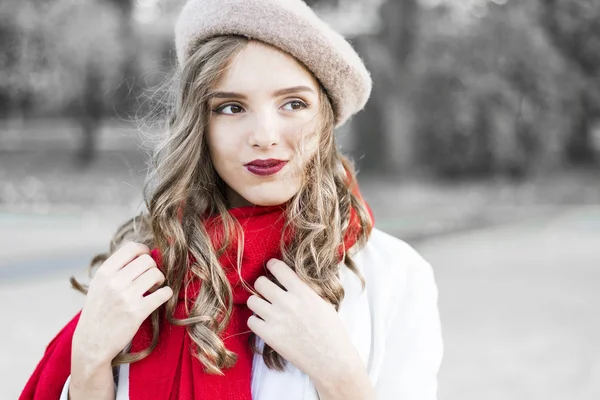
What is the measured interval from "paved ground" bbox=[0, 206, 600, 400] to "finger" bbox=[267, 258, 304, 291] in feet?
9.00

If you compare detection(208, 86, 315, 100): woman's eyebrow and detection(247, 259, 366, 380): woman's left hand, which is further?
detection(208, 86, 315, 100): woman's eyebrow

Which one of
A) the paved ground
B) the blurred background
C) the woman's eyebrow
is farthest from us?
the blurred background

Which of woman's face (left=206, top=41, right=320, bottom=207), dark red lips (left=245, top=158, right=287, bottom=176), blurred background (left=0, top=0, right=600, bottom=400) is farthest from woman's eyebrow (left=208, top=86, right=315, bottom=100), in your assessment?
blurred background (left=0, top=0, right=600, bottom=400)

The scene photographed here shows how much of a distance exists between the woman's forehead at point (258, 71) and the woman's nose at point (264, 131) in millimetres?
63

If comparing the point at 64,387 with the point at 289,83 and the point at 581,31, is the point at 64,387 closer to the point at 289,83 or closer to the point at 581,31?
the point at 289,83

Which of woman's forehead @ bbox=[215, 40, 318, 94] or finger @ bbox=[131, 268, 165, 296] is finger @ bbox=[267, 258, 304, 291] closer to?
finger @ bbox=[131, 268, 165, 296]

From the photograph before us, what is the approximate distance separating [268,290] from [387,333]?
1.05 feet

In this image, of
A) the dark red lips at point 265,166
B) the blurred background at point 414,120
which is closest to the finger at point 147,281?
the dark red lips at point 265,166

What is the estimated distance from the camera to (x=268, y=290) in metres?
1.55

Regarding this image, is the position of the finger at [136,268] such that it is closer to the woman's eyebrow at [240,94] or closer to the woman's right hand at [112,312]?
the woman's right hand at [112,312]

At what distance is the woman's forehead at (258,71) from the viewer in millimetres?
1543

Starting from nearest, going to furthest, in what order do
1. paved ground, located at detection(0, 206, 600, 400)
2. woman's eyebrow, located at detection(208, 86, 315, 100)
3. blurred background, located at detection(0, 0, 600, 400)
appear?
woman's eyebrow, located at detection(208, 86, 315, 100) < paved ground, located at detection(0, 206, 600, 400) < blurred background, located at detection(0, 0, 600, 400)

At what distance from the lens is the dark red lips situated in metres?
1.57

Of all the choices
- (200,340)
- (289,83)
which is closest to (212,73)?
(289,83)
